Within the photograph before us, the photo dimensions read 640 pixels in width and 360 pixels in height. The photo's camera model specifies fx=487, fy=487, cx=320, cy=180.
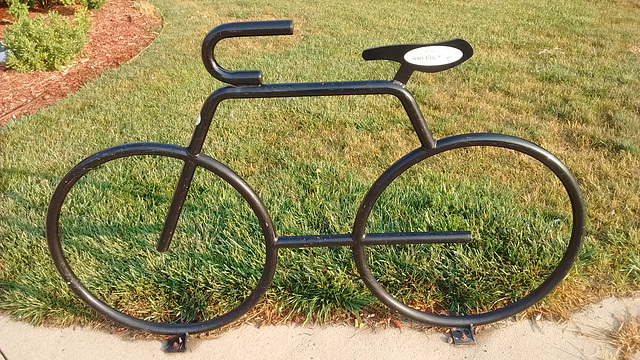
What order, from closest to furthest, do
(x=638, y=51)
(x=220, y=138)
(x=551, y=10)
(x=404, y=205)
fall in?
1. (x=404, y=205)
2. (x=220, y=138)
3. (x=638, y=51)
4. (x=551, y=10)

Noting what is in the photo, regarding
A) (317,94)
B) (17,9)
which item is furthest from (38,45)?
(317,94)

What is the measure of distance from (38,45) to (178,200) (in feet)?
15.5

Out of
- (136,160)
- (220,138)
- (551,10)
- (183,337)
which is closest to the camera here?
(183,337)

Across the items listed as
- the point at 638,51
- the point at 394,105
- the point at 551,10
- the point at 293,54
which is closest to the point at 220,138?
the point at 394,105

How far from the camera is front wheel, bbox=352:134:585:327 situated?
1.79 m

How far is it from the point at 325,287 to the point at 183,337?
68 cm

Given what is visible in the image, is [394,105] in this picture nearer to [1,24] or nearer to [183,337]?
[183,337]

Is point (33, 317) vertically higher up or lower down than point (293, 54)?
lower down

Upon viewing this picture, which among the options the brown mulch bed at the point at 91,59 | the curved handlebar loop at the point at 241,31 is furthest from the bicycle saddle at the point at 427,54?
the brown mulch bed at the point at 91,59

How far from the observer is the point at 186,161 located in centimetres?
183

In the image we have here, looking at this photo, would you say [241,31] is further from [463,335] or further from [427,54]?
[463,335]

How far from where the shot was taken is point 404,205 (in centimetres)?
279

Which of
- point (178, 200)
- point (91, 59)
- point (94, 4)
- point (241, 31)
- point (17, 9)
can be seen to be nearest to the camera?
point (241, 31)

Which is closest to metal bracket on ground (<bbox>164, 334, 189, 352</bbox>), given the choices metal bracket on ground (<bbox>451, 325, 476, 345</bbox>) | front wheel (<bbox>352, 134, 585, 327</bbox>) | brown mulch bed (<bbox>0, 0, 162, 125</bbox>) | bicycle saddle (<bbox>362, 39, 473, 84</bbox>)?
front wheel (<bbox>352, 134, 585, 327</bbox>)
